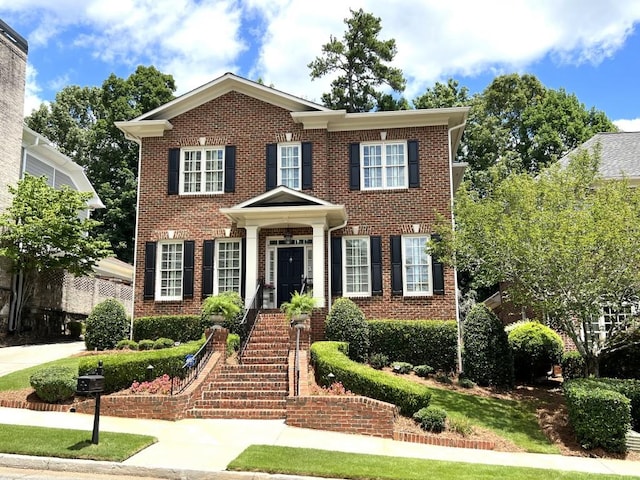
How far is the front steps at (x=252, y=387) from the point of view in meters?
12.2

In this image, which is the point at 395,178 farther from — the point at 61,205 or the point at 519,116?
the point at 519,116

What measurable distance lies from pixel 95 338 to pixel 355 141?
10.3m

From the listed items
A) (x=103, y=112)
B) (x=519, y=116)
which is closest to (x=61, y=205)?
(x=103, y=112)

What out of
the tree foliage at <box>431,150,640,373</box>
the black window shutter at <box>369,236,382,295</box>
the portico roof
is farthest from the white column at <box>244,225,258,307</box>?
the tree foliage at <box>431,150,640,373</box>

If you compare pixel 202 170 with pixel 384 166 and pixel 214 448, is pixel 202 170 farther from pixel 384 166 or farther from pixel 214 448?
pixel 214 448

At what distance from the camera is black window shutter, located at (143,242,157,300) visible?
19141mm

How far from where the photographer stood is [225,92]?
20000 mm

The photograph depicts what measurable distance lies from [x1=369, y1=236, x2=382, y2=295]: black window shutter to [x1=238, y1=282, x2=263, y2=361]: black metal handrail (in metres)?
3.61

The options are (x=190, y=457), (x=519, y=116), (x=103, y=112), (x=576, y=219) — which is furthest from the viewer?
(x=103, y=112)

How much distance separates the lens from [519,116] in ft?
136

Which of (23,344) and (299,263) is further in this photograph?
(23,344)

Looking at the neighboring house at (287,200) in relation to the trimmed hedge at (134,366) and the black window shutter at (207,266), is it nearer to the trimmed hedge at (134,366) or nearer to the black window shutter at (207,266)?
the black window shutter at (207,266)

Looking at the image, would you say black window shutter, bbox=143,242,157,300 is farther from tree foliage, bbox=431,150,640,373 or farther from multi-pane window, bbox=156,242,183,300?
tree foliage, bbox=431,150,640,373

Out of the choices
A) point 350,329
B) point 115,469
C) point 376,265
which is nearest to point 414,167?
point 376,265
